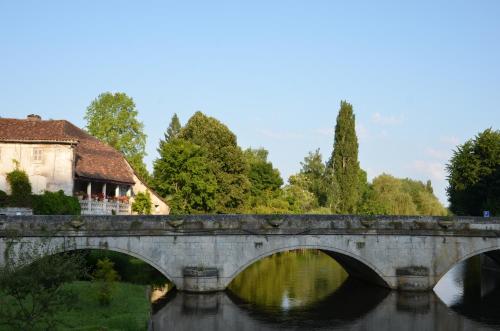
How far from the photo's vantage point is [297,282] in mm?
39656

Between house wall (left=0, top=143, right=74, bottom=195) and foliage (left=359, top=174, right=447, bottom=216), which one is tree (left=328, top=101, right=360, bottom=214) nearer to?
foliage (left=359, top=174, right=447, bottom=216)

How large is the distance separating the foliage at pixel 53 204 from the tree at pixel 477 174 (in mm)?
35205

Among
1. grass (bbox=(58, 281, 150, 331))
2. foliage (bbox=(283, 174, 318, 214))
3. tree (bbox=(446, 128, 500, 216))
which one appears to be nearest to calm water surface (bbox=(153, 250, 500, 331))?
grass (bbox=(58, 281, 150, 331))

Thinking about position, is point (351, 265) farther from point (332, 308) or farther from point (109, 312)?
point (109, 312)

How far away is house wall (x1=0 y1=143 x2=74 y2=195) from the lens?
4272 centimetres

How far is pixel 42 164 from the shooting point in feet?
141

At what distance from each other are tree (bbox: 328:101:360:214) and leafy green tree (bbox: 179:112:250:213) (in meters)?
13.4

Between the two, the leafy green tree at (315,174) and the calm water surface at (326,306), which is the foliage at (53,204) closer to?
the calm water surface at (326,306)

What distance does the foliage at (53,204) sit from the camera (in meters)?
40.3

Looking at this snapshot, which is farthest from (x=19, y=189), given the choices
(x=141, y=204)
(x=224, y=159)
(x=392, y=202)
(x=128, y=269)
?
(x=392, y=202)

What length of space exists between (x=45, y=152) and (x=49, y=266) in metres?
27.7

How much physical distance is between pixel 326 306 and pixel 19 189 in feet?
79.0

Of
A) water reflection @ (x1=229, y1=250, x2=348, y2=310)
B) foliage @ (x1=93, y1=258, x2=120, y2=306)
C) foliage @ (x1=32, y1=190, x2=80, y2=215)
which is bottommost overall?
water reflection @ (x1=229, y1=250, x2=348, y2=310)

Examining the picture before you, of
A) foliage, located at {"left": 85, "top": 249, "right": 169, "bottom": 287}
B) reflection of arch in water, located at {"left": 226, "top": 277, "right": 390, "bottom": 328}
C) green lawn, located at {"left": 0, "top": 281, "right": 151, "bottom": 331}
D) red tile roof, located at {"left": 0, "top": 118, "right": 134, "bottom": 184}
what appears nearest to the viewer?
green lawn, located at {"left": 0, "top": 281, "right": 151, "bottom": 331}
